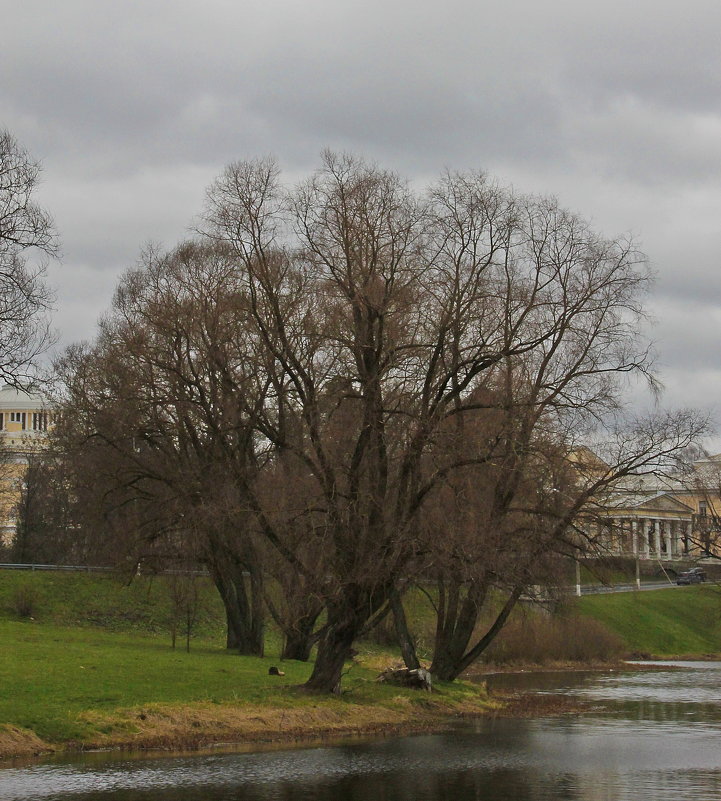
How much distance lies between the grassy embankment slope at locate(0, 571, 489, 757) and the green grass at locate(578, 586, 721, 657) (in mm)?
34856

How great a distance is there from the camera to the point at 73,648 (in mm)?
37312

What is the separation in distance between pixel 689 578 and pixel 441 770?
7812 cm

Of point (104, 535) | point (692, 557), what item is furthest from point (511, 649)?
point (692, 557)

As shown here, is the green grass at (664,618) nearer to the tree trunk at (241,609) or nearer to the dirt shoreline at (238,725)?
the tree trunk at (241,609)

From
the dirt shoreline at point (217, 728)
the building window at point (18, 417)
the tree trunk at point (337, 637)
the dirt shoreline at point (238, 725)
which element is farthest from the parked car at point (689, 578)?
the tree trunk at point (337, 637)

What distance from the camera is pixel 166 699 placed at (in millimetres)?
27641

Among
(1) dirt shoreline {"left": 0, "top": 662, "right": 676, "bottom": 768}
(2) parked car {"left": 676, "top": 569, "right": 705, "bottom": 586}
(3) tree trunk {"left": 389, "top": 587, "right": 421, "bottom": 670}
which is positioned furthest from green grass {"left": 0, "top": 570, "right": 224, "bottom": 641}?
(2) parked car {"left": 676, "top": 569, "right": 705, "bottom": 586}

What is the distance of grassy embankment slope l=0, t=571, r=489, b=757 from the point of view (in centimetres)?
2441

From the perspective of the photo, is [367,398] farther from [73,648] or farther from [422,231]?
[73,648]

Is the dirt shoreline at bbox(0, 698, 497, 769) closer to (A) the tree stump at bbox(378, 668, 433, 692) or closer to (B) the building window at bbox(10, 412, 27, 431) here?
(A) the tree stump at bbox(378, 668, 433, 692)

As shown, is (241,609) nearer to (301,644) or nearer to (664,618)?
(301,644)

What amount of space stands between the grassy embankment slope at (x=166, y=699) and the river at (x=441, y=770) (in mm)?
1382

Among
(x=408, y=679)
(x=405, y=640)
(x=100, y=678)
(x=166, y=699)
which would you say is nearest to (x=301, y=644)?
(x=405, y=640)

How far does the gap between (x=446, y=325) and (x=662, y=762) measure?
37.2ft
